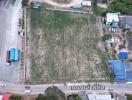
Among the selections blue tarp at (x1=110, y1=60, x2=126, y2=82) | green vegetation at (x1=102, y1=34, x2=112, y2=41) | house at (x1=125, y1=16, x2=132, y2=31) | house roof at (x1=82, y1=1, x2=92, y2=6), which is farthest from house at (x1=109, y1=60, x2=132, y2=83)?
house roof at (x1=82, y1=1, x2=92, y2=6)

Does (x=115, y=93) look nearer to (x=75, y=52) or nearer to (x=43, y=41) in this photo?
(x=75, y=52)

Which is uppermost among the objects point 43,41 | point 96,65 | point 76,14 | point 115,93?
point 76,14

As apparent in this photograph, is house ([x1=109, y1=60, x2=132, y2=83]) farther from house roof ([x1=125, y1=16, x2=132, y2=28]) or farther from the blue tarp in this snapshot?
house roof ([x1=125, y1=16, x2=132, y2=28])

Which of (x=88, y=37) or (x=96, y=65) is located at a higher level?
(x=88, y=37)

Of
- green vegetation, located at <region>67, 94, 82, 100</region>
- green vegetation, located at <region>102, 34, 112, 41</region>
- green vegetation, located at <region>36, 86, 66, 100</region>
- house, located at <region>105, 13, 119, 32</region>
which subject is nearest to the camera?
green vegetation, located at <region>36, 86, 66, 100</region>

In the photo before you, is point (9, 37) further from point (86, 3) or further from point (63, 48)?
point (86, 3)

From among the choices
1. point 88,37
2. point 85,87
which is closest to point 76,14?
point 88,37
